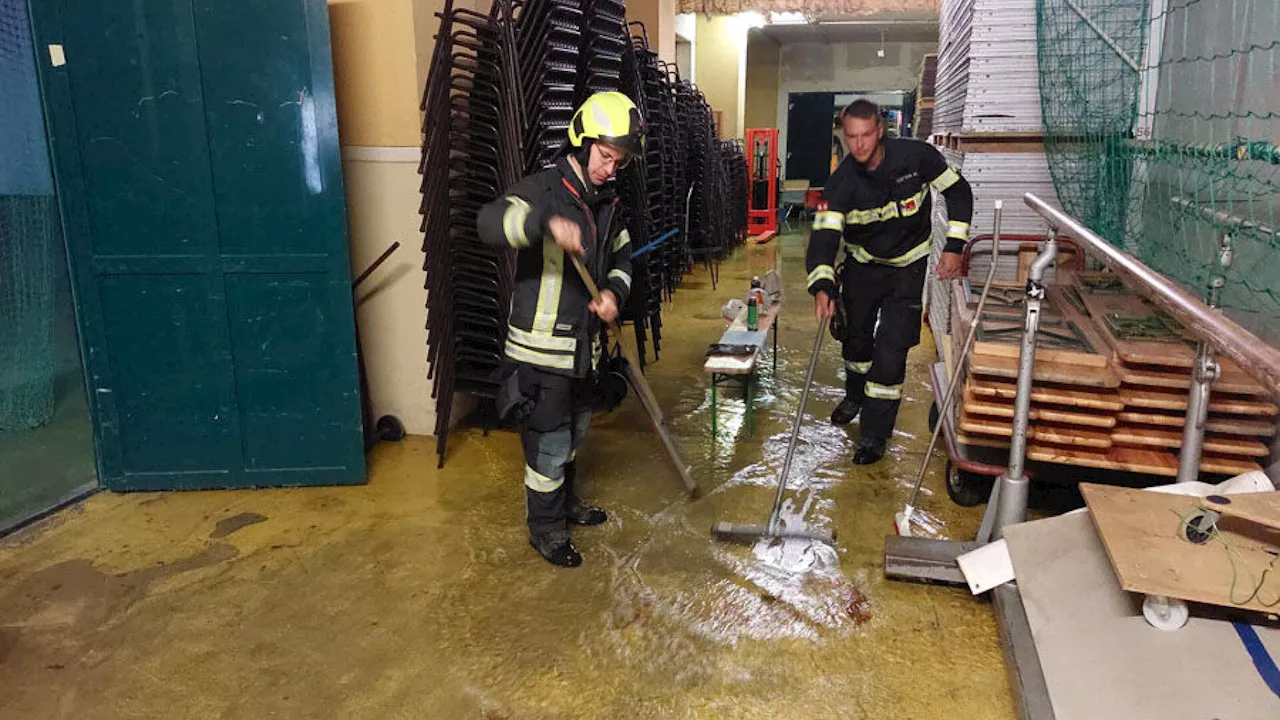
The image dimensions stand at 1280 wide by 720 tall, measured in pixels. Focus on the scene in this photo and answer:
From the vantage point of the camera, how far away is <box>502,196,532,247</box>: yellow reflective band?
2.90 metres

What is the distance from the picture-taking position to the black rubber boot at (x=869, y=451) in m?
4.30

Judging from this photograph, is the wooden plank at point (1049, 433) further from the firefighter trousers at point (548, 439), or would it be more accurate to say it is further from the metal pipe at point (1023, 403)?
the firefighter trousers at point (548, 439)

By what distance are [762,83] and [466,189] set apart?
17.4 meters

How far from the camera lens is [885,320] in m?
4.30

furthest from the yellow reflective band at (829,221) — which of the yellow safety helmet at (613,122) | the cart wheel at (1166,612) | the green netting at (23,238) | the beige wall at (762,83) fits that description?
the beige wall at (762,83)

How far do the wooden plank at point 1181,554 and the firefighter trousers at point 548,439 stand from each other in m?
1.87

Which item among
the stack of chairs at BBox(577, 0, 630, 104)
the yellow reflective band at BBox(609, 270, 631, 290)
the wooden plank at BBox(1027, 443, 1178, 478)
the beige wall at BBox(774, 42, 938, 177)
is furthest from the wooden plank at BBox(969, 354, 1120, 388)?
the beige wall at BBox(774, 42, 938, 177)

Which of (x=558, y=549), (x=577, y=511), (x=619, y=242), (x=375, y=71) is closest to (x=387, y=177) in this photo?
(x=375, y=71)

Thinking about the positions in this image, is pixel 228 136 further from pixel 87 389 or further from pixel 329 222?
pixel 87 389

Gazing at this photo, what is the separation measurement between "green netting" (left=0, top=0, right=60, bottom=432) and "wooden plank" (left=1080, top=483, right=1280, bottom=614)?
438 centimetres

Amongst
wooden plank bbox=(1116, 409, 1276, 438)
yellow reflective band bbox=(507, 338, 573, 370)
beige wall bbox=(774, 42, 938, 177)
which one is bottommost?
wooden plank bbox=(1116, 409, 1276, 438)

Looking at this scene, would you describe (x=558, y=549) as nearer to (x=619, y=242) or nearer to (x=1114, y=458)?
(x=619, y=242)

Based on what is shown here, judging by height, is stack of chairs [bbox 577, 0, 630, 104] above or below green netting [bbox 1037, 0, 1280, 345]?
above

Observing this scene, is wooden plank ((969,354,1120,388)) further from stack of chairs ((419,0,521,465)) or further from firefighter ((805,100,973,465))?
stack of chairs ((419,0,521,465))
